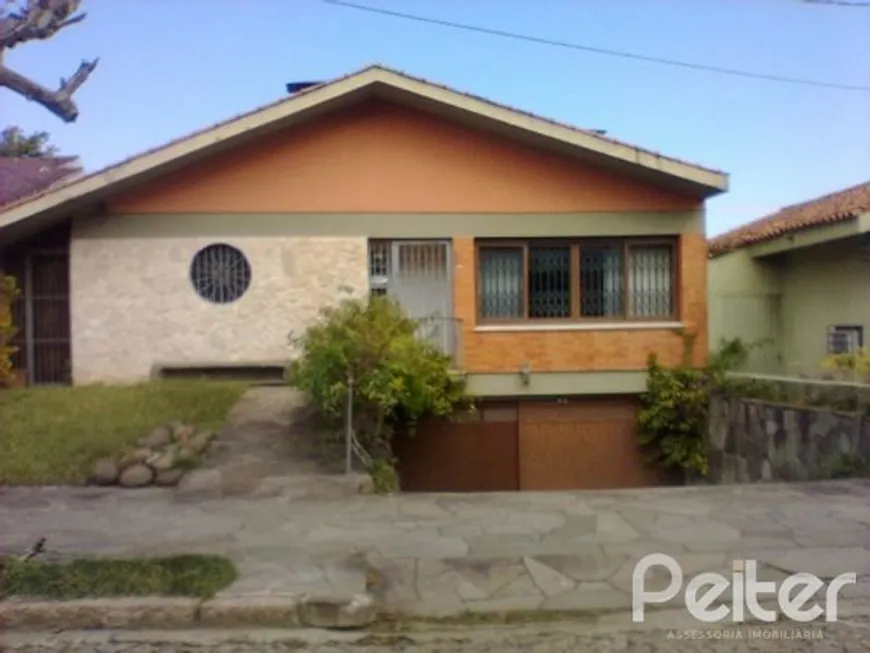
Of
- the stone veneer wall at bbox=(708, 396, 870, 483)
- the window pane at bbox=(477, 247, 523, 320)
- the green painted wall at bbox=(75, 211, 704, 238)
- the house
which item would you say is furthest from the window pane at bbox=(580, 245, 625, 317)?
the stone veneer wall at bbox=(708, 396, 870, 483)

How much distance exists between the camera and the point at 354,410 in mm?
10508

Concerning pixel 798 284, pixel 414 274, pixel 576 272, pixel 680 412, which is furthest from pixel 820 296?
pixel 414 274

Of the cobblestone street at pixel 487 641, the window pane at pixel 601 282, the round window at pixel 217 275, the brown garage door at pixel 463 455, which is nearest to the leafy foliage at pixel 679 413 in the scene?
the window pane at pixel 601 282

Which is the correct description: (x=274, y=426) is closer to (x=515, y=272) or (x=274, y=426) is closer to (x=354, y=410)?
(x=354, y=410)

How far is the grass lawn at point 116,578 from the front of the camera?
560 centimetres

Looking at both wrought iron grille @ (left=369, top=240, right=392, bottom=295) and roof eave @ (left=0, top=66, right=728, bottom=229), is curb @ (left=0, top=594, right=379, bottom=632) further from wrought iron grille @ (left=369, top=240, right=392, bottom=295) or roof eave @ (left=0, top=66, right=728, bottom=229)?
wrought iron grille @ (left=369, top=240, right=392, bottom=295)

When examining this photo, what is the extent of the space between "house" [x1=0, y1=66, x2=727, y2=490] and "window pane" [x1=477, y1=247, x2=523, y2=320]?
0.08ft

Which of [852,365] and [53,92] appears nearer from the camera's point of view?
[53,92]

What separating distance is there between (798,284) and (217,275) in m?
10.2

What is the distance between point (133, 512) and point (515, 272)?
775 cm

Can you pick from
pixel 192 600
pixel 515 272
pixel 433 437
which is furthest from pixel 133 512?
pixel 515 272

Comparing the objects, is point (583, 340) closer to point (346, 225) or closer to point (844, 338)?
point (346, 225)

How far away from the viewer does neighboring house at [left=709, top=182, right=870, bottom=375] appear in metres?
14.5

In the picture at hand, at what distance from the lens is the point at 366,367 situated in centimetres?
1009
